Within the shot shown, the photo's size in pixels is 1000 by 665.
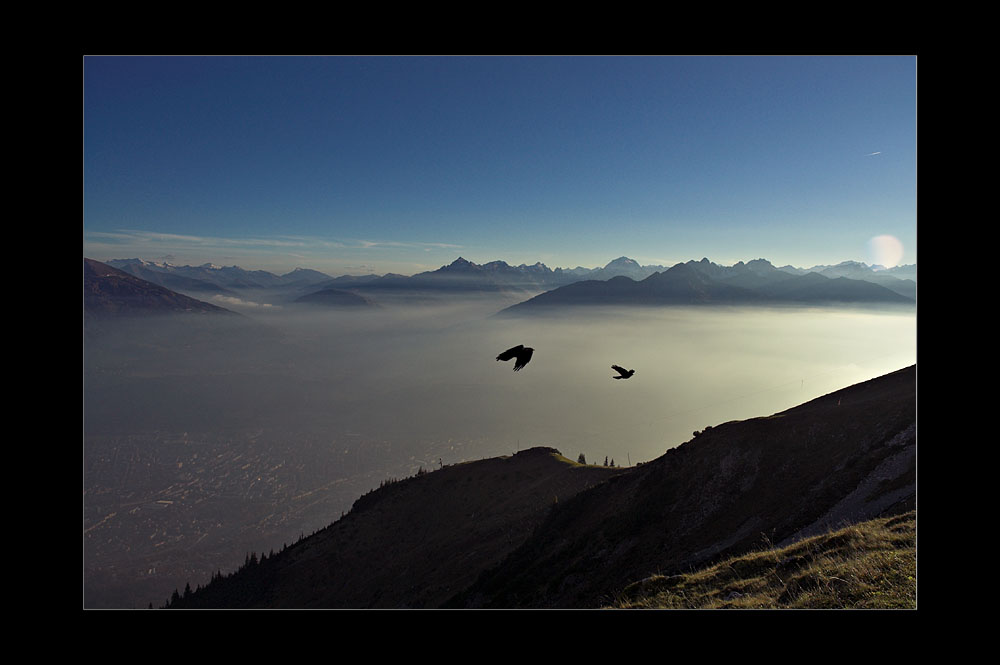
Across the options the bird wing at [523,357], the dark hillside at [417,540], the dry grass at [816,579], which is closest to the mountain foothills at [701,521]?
the dry grass at [816,579]

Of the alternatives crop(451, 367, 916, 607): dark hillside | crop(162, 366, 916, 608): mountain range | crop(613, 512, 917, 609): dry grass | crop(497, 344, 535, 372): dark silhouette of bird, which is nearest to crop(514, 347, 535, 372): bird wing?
crop(497, 344, 535, 372): dark silhouette of bird

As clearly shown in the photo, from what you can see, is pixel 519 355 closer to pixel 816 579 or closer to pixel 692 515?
pixel 816 579

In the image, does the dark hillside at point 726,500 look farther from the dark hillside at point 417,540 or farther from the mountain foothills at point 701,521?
the dark hillside at point 417,540

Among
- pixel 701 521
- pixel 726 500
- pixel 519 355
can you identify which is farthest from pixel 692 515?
pixel 519 355

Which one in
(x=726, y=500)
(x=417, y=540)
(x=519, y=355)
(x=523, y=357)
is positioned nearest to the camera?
(x=523, y=357)

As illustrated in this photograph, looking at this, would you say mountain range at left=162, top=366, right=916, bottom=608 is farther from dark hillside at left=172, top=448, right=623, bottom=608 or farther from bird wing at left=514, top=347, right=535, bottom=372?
bird wing at left=514, top=347, right=535, bottom=372

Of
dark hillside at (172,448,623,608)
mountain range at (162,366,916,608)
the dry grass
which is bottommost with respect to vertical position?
dark hillside at (172,448,623,608)
